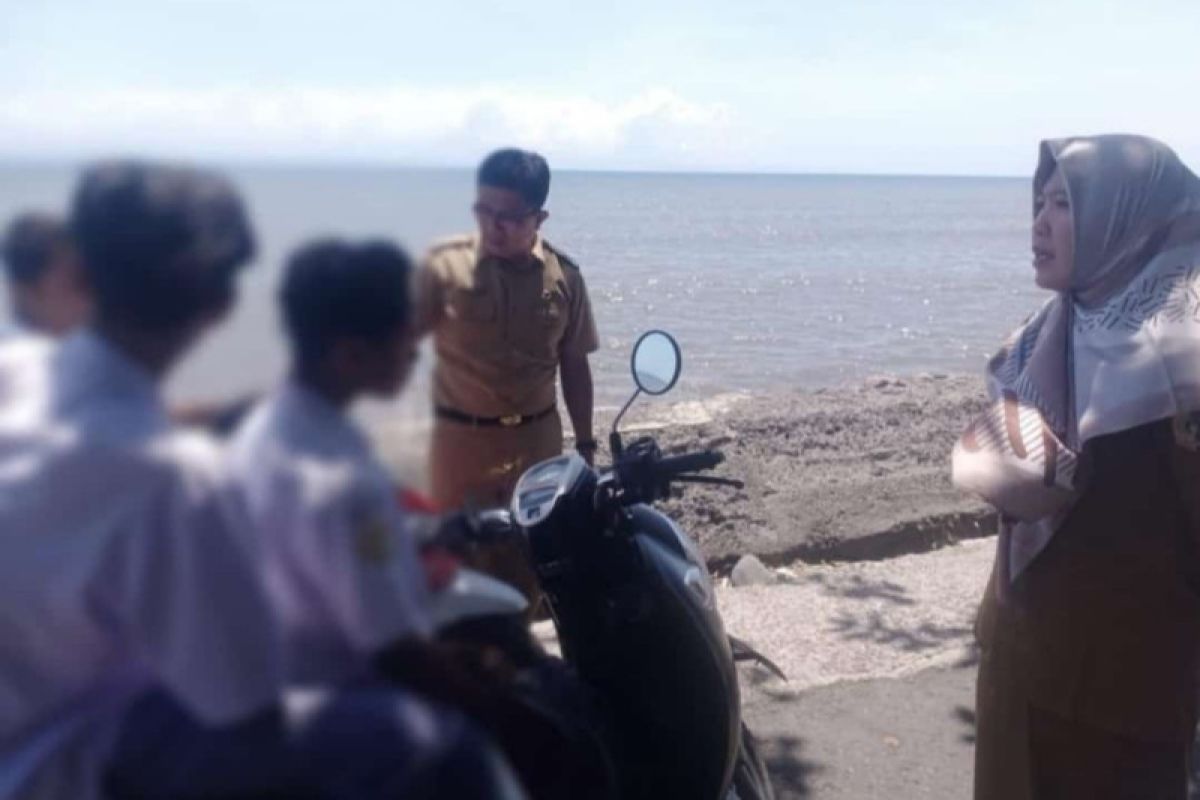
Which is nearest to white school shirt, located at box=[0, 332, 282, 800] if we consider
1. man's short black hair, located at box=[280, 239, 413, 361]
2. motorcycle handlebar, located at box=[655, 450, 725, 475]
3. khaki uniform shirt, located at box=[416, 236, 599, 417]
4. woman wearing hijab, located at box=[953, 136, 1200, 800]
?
man's short black hair, located at box=[280, 239, 413, 361]

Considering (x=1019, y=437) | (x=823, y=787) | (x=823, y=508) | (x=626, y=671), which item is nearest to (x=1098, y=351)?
(x=1019, y=437)

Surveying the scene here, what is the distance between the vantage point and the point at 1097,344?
3.06 metres

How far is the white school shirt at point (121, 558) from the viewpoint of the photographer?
105 cm

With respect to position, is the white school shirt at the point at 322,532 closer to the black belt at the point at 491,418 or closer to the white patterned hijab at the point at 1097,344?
the black belt at the point at 491,418

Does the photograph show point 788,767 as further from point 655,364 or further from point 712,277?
point 712,277

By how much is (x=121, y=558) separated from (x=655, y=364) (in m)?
1.63

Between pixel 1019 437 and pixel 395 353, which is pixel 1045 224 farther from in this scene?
pixel 395 353

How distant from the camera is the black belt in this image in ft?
4.85

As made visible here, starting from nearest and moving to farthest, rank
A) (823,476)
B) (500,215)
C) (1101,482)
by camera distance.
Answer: (500,215) → (1101,482) → (823,476)

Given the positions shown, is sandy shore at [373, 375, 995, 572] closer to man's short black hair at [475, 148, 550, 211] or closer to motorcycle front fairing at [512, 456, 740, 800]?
motorcycle front fairing at [512, 456, 740, 800]

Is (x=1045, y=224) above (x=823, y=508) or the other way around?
above

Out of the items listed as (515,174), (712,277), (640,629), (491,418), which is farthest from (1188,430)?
(712,277)

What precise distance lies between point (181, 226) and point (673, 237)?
4239 cm

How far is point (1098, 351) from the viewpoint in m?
3.05
